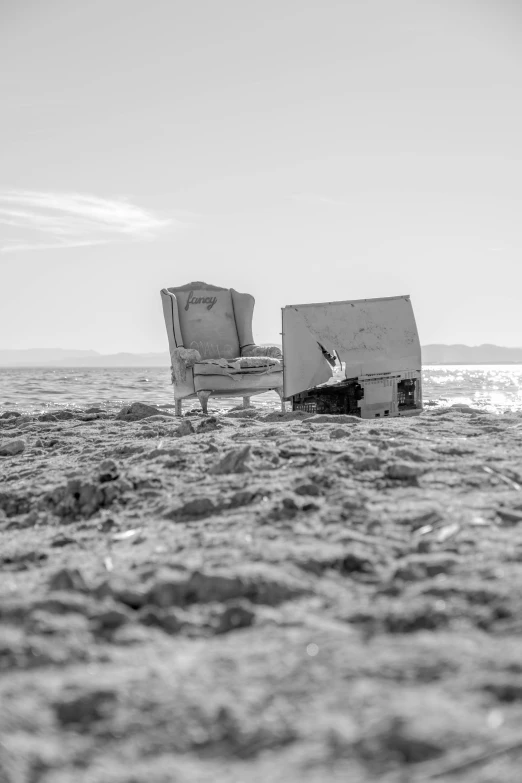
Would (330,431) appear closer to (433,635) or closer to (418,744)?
(433,635)

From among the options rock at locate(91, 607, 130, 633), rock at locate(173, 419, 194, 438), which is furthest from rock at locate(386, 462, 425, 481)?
rock at locate(173, 419, 194, 438)

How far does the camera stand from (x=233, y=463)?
339cm

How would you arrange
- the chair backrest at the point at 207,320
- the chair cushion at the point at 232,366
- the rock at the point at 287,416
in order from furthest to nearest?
the chair backrest at the point at 207,320
the chair cushion at the point at 232,366
the rock at the point at 287,416

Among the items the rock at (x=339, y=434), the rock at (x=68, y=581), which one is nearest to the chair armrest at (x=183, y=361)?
the rock at (x=339, y=434)

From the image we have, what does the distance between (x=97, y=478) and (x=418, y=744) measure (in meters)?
2.30

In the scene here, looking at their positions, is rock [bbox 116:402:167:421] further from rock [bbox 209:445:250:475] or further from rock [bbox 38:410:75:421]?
rock [bbox 209:445:250:475]

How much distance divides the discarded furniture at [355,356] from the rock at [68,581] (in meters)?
5.09

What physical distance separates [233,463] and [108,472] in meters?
0.54

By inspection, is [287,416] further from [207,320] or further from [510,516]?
[510,516]

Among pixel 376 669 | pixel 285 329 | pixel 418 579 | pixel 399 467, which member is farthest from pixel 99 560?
pixel 285 329

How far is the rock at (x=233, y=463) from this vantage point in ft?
11.0

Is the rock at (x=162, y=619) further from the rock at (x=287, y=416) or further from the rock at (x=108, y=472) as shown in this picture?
Answer: the rock at (x=287, y=416)

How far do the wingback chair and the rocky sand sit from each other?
4.64 m

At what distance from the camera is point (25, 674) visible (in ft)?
5.07
